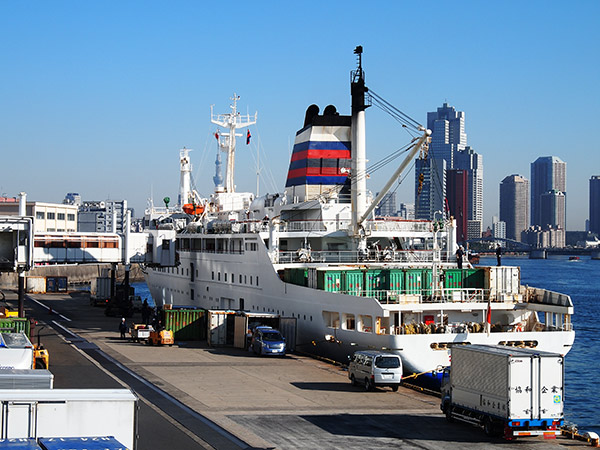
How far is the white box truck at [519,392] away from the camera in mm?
20812

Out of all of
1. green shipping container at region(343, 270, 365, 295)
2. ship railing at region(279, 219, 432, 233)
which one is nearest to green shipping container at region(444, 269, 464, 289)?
green shipping container at region(343, 270, 365, 295)

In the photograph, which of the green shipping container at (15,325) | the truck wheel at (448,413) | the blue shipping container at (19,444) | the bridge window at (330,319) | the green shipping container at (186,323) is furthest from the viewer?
the green shipping container at (186,323)

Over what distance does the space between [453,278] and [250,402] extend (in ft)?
47.6

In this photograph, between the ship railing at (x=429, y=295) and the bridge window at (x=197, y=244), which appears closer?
the ship railing at (x=429, y=295)

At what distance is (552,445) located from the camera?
837 inches

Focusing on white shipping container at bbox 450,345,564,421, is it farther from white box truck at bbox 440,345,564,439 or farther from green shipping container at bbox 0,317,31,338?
green shipping container at bbox 0,317,31,338

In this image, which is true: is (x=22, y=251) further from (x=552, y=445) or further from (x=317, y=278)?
(x=552, y=445)

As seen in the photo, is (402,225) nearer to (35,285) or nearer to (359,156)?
(359,156)

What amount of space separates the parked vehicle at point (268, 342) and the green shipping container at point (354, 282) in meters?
3.82

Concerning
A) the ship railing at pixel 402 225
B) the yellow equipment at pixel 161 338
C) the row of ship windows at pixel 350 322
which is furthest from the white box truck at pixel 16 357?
the ship railing at pixel 402 225

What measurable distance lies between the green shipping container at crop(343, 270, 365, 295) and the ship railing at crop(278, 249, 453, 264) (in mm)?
6378

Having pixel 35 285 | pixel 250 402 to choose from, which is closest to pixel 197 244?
pixel 250 402

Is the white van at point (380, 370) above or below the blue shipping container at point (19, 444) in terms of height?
below

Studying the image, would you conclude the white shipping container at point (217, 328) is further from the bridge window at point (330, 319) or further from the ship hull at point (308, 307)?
the bridge window at point (330, 319)
